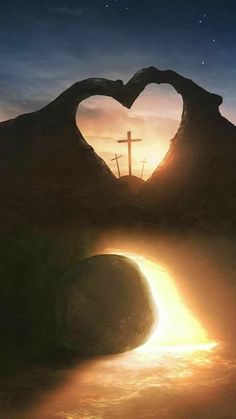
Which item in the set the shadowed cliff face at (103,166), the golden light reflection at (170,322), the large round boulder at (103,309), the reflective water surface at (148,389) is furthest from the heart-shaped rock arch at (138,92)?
the reflective water surface at (148,389)

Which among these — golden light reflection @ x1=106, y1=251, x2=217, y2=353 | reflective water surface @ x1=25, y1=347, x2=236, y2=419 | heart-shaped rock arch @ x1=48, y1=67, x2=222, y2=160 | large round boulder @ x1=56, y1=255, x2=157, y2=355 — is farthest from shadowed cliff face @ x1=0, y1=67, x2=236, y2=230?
reflective water surface @ x1=25, y1=347, x2=236, y2=419

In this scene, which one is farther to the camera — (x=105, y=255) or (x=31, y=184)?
(x=31, y=184)

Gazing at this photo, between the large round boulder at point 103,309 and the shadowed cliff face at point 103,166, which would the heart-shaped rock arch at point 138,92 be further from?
the large round boulder at point 103,309

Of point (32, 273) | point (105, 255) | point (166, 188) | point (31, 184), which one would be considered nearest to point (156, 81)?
point (166, 188)

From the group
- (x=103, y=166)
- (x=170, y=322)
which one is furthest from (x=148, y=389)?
(x=103, y=166)

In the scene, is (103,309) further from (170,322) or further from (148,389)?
(148,389)

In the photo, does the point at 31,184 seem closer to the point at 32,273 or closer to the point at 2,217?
the point at 2,217
